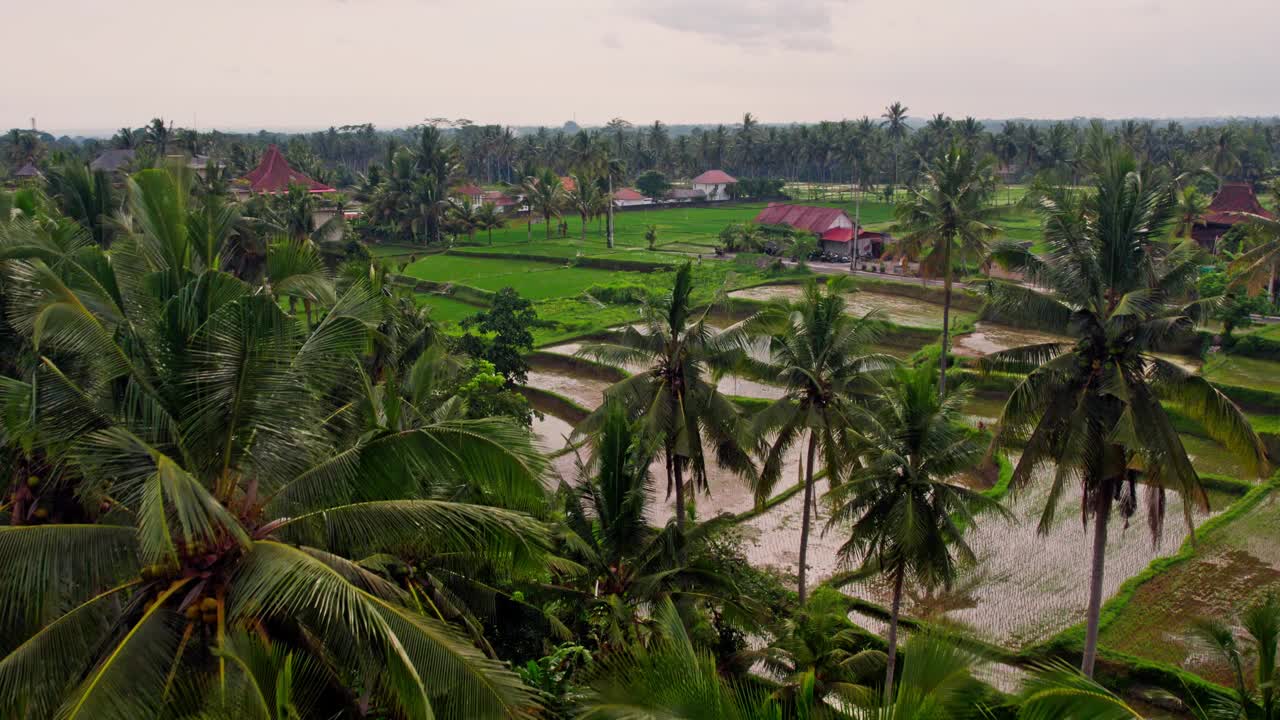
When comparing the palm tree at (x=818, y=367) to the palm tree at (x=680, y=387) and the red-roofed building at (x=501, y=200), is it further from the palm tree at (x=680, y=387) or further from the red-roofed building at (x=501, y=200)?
the red-roofed building at (x=501, y=200)

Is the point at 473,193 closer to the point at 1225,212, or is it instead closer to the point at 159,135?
the point at 159,135

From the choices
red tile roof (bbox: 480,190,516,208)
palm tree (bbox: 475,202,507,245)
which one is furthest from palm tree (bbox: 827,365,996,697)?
red tile roof (bbox: 480,190,516,208)

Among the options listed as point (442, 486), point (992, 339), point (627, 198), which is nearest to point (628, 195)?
point (627, 198)

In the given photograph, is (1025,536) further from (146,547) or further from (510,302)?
(146,547)

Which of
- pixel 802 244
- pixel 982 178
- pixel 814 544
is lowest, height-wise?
pixel 814 544

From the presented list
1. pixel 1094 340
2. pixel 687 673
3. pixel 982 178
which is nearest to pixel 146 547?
pixel 687 673

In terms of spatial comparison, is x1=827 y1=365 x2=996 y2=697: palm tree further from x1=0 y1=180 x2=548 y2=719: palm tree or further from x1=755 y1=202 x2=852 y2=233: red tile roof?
x1=755 y1=202 x2=852 y2=233: red tile roof

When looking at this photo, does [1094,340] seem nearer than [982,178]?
Yes

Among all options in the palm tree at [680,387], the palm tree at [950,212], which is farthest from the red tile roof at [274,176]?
the palm tree at [680,387]
